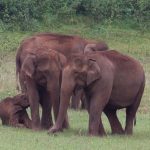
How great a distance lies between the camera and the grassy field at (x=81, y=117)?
502 inches

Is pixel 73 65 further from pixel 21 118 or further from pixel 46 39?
pixel 46 39

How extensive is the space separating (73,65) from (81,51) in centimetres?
290

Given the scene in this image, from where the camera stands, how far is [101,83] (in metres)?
14.2

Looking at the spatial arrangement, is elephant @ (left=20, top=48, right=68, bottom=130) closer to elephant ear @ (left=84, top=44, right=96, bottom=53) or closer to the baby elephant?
the baby elephant

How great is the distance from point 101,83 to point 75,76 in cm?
46

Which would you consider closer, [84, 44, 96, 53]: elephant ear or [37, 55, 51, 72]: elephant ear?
[37, 55, 51, 72]: elephant ear

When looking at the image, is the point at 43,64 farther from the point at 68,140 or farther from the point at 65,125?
the point at 68,140

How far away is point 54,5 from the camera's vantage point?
32.4m

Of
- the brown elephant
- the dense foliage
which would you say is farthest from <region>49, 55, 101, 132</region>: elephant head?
the dense foliage

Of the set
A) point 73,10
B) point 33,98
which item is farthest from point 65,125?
point 73,10

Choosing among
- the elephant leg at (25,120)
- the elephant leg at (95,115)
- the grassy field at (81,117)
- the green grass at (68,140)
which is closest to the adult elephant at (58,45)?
the grassy field at (81,117)

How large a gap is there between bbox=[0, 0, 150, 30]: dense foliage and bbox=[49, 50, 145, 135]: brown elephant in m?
15.6

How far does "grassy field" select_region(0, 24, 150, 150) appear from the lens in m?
12.8

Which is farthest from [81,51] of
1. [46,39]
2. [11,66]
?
[11,66]
